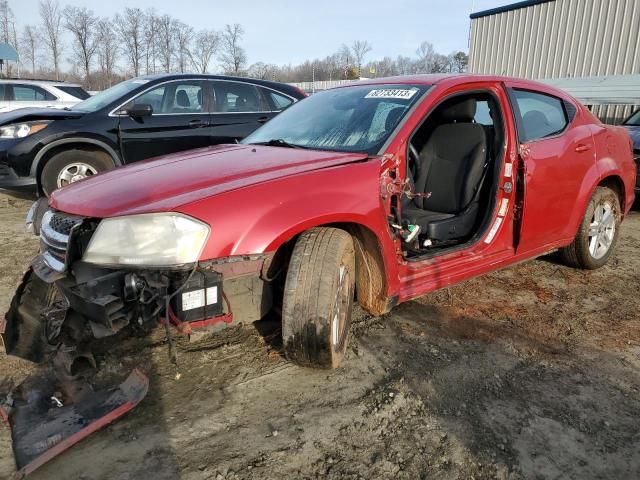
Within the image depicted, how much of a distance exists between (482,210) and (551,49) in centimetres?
1462

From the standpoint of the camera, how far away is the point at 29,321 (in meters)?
2.62

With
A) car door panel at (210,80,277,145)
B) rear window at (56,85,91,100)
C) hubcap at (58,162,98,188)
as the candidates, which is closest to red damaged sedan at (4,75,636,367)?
car door panel at (210,80,277,145)

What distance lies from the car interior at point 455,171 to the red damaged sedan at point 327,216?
0.01 m

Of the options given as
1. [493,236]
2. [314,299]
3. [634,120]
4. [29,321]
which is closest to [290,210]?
[314,299]

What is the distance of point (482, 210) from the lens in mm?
3646

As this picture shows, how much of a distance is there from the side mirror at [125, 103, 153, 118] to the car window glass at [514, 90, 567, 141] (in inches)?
155

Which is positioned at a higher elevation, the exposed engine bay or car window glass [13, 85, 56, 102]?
car window glass [13, 85, 56, 102]

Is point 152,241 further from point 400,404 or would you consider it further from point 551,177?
point 551,177

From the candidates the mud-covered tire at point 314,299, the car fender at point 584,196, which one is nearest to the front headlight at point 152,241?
the mud-covered tire at point 314,299

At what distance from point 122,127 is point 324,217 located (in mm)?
4366

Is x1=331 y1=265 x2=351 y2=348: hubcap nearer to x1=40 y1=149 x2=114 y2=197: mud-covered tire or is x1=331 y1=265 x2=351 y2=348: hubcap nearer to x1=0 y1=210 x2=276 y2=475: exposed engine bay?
x1=0 y1=210 x2=276 y2=475: exposed engine bay

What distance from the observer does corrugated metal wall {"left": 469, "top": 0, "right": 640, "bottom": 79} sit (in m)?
13.7

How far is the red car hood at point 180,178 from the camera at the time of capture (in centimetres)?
229

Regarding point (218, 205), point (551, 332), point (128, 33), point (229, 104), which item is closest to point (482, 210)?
point (551, 332)
